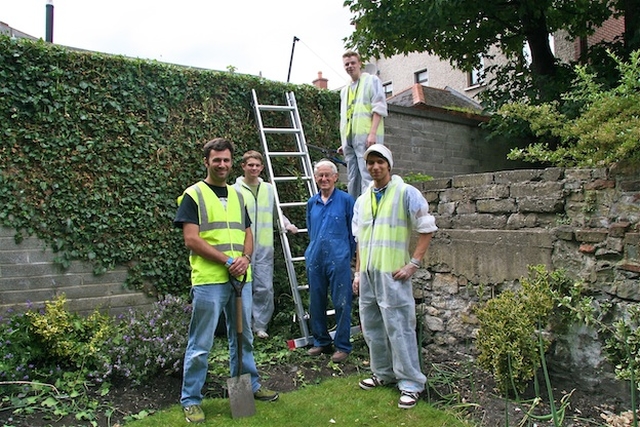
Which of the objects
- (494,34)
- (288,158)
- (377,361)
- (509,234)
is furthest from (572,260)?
(494,34)

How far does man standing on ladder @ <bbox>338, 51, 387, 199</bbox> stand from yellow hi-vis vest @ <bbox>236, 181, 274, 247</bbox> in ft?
2.89

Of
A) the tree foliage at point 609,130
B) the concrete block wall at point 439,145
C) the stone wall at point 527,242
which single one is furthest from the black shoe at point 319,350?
the concrete block wall at point 439,145

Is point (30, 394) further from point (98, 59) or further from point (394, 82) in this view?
point (394, 82)

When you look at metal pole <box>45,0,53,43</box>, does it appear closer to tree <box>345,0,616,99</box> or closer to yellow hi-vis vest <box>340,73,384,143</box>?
tree <box>345,0,616,99</box>

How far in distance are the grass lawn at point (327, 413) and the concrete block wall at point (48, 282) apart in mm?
1803

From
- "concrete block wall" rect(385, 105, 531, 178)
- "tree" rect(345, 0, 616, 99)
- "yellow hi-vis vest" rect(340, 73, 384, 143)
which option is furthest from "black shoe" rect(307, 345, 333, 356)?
"tree" rect(345, 0, 616, 99)

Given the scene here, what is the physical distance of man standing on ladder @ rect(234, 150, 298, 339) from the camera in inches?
190

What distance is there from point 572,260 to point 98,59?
457 cm

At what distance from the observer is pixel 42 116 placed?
4.49 m

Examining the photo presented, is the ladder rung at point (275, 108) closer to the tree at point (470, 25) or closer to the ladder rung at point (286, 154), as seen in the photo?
the ladder rung at point (286, 154)

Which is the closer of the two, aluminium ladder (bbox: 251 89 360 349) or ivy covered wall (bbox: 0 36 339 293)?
ivy covered wall (bbox: 0 36 339 293)

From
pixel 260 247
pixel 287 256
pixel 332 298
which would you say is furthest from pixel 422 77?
pixel 332 298

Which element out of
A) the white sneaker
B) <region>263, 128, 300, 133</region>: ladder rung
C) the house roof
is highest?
the house roof

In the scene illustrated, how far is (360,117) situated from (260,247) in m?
1.66
